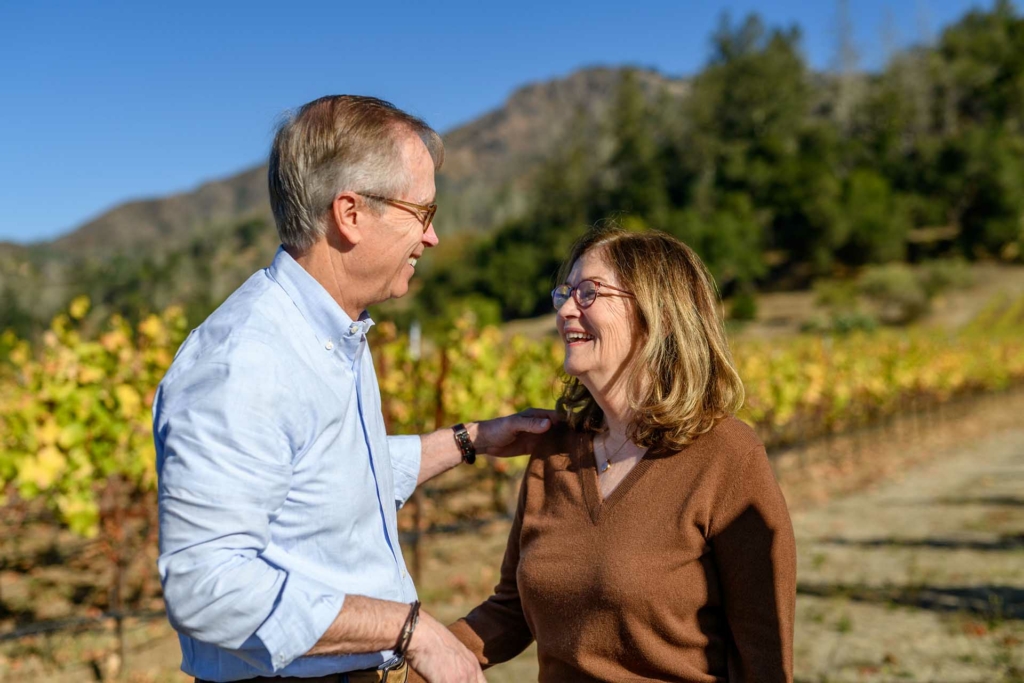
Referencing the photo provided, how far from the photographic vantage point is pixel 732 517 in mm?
1765

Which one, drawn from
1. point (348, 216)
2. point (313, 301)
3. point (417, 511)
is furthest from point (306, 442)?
point (417, 511)

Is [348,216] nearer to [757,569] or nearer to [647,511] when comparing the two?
[647,511]

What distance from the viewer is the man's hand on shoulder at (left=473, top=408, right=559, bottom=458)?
215cm

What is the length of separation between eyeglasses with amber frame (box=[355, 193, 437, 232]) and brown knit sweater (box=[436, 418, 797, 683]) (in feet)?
2.28

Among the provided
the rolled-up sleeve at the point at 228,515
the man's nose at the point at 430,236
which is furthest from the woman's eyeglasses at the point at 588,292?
the rolled-up sleeve at the point at 228,515

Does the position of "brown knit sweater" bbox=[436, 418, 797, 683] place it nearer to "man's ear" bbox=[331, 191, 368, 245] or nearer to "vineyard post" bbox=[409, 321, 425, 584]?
"man's ear" bbox=[331, 191, 368, 245]

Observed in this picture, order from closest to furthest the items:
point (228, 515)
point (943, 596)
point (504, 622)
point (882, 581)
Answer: point (228, 515)
point (504, 622)
point (943, 596)
point (882, 581)

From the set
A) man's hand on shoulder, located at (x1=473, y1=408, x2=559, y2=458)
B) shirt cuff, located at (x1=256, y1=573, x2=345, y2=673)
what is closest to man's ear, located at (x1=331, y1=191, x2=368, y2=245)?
shirt cuff, located at (x1=256, y1=573, x2=345, y2=673)

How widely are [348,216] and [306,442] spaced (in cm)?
39

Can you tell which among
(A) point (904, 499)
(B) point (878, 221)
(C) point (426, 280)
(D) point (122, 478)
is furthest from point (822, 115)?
(D) point (122, 478)

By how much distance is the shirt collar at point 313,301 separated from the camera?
1525mm

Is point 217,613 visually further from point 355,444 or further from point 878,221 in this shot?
point 878,221

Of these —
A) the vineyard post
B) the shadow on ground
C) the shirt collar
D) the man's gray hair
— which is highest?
the man's gray hair

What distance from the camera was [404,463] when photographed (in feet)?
6.67
